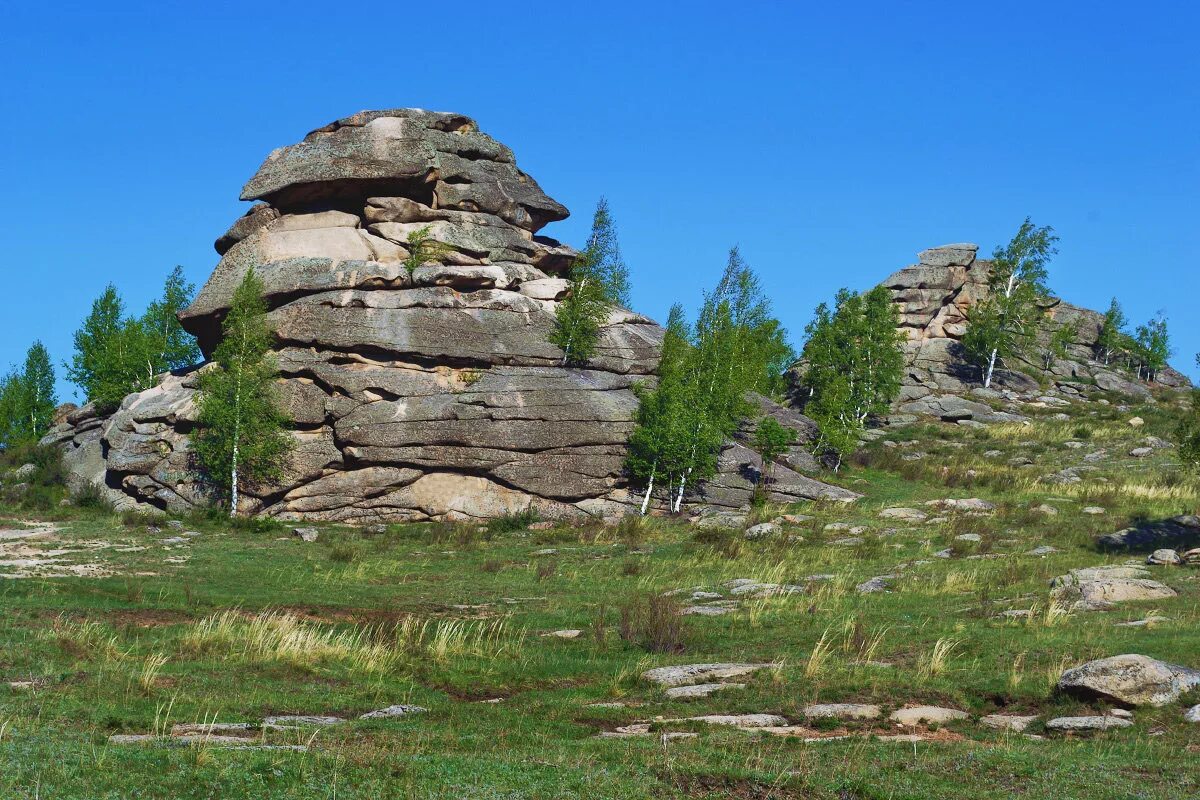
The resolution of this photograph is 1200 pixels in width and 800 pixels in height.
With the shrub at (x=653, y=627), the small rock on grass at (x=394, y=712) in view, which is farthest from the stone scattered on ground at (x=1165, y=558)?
the small rock on grass at (x=394, y=712)

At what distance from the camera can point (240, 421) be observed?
4997cm

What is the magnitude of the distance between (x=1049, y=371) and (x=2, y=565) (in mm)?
90190

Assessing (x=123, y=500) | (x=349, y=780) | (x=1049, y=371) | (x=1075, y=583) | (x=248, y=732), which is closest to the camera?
(x=349, y=780)

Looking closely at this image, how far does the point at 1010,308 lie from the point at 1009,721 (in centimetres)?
8064

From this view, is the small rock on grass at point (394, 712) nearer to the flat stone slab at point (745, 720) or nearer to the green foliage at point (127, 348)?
the flat stone slab at point (745, 720)

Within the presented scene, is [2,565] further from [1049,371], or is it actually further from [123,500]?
[1049,371]

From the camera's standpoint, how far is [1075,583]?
93.8ft

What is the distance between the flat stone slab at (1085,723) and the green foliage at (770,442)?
39692 mm

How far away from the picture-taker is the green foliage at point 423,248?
57844 mm

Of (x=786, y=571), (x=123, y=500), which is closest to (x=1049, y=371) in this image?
(x=786, y=571)

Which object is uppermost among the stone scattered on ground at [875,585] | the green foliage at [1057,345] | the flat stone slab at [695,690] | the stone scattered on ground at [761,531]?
the green foliage at [1057,345]

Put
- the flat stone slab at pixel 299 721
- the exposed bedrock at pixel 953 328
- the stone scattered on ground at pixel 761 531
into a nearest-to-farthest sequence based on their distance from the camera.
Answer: the flat stone slab at pixel 299 721 → the stone scattered on ground at pixel 761 531 → the exposed bedrock at pixel 953 328

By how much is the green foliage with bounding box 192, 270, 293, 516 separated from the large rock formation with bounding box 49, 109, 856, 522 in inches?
37.3

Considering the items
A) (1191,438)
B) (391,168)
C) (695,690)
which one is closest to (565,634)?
(695,690)
